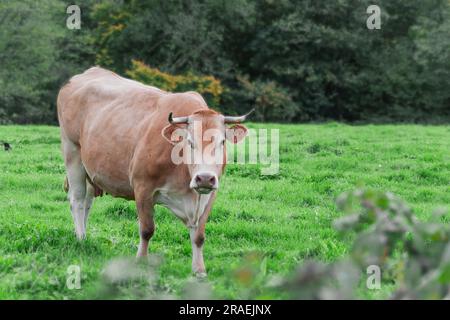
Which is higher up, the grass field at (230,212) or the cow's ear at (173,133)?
the cow's ear at (173,133)

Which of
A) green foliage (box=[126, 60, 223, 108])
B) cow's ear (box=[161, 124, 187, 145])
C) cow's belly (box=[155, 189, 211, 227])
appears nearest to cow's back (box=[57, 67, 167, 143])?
cow's ear (box=[161, 124, 187, 145])

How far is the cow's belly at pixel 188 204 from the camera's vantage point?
629cm

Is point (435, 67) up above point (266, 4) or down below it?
below

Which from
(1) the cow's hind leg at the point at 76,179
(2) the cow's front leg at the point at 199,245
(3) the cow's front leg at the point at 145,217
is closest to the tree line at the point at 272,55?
(1) the cow's hind leg at the point at 76,179

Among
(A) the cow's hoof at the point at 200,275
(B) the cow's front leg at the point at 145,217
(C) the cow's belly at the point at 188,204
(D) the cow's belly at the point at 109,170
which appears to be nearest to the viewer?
(A) the cow's hoof at the point at 200,275

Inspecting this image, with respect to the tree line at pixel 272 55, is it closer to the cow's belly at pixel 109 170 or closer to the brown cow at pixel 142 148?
the brown cow at pixel 142 148

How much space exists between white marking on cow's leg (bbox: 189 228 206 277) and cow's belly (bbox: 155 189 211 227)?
0.10 meters

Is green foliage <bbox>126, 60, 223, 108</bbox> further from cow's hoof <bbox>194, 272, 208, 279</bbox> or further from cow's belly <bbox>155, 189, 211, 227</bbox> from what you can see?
cow's hoof <bbox>194, 272, 208, 279</bbox>

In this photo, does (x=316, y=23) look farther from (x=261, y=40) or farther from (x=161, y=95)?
(x=161, y=95)

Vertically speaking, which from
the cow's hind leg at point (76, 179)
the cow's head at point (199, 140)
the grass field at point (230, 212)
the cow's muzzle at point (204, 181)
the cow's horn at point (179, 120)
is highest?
the cow's horn at point (179, 120)

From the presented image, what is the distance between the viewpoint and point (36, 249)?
664 centimetres

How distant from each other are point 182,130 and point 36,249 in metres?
1.84
